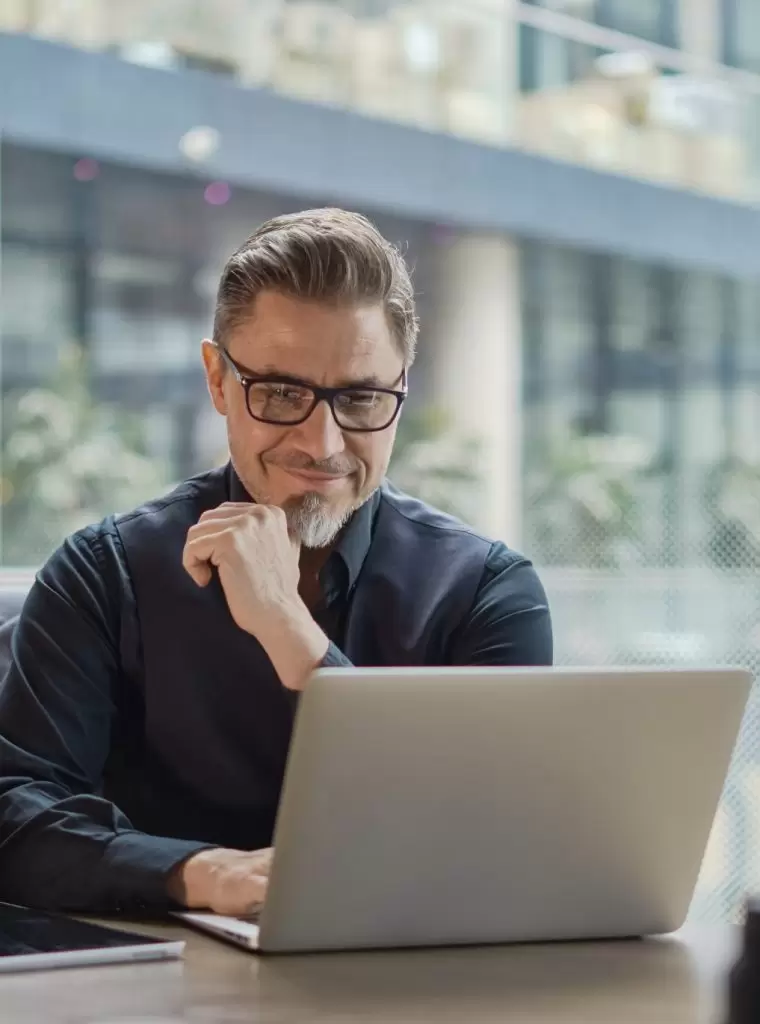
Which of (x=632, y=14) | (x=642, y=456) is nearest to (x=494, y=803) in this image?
(x=642, y=456)

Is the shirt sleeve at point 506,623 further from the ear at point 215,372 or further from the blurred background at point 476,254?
the blurred background at point 476,254

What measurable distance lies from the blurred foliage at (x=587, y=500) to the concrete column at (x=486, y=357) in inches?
3.0

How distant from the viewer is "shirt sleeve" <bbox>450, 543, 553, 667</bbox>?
1771mm

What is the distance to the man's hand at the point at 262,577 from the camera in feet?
5.11

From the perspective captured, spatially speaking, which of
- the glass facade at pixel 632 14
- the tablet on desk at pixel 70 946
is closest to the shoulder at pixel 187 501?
the tablet on desk at pixel 70 946

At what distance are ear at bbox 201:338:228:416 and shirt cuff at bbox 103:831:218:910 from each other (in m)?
0.60

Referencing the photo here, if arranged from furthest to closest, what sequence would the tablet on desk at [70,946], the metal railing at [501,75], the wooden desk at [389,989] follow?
the metal railing at [501,75] < the tablet on desk at [70,946] < the wooden desk at [389,989]

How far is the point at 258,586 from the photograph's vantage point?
1591 mm

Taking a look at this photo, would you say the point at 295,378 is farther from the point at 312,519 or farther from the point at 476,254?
the point at 476,254

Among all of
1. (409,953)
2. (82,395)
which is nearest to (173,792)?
(409,953)

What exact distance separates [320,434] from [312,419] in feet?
0.06

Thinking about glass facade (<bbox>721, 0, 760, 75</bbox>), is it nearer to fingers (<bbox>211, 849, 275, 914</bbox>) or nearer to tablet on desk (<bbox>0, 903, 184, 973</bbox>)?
fingers (<bbox>211, 849, 275, 914</bbox>)

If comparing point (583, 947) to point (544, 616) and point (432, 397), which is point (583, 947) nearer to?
point (544, 616)

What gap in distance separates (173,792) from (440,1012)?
0.76 metres
